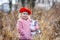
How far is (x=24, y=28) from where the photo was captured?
361cm

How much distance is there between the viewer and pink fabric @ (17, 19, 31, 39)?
3.60 m

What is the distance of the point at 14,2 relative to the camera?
3787 mm

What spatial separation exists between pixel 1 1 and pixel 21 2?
26 centimetres

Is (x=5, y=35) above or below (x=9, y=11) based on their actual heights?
below

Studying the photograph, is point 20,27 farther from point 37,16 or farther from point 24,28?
point 37,16

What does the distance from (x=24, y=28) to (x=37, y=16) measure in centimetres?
28

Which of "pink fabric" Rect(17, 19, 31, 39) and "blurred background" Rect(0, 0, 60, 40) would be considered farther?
"blurred background" Rect(0, 0, 60, 40)

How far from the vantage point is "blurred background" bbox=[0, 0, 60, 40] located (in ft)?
12.2

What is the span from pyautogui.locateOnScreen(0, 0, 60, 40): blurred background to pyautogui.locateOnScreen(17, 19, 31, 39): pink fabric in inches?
3.5

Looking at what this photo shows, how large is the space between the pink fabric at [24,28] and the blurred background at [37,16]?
0.09 m

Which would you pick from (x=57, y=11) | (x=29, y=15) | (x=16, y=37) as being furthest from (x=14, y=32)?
(x=57, y=11)

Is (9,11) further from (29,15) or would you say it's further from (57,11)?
(57,11)

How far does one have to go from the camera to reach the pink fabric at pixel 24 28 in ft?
11.8

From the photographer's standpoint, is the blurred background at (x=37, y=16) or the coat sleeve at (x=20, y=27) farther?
the blurred background at (x=37, y=16)
